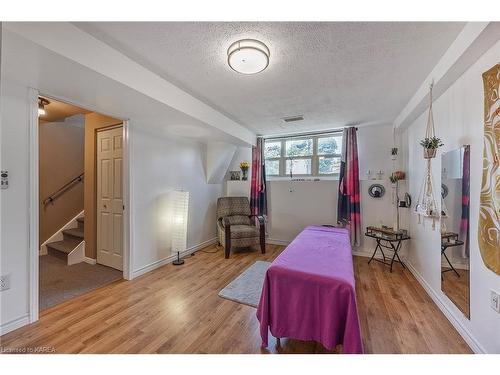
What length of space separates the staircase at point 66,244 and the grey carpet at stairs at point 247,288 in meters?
2.71

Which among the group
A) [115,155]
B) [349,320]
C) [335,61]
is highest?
[335,61]

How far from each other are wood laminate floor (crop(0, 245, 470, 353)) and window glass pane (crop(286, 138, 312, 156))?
2.57 m

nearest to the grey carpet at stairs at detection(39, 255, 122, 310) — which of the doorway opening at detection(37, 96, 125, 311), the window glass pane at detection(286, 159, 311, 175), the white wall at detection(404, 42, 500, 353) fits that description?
the doorway opening at detection(37, 96, 125, 311)

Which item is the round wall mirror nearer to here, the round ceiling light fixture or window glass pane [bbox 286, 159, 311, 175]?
window glass pane [bbox 286, 159, 311, 175]

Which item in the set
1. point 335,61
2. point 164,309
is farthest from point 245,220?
point 335,61

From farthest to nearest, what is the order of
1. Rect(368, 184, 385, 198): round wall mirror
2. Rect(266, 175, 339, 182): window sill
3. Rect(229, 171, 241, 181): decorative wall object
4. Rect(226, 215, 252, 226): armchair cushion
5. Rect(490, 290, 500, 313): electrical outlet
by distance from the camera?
1. Rect(229, 171, 241, 181): decorative wall object
2. Rect(226, 215, 252, 226): armchair cushion
3. Rect(266, 175, 339, 182): window sill
4. Rect(368, 184, 385, 198): round wall mirror
5. Rect(490, 290, 500, 313): electrical outlet

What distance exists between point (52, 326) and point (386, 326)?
293 centimetres

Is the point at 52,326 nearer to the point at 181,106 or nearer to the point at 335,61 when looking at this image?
the point at 181,106

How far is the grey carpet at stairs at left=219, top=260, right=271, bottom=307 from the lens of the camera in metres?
2.28

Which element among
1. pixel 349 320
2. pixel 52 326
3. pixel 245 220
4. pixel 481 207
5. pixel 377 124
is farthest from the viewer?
pixel 245 220

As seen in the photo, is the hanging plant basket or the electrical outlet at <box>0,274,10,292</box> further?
the hanging plant basket

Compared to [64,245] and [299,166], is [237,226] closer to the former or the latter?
[299,166]

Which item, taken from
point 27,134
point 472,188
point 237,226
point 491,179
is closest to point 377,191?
point 472,188
